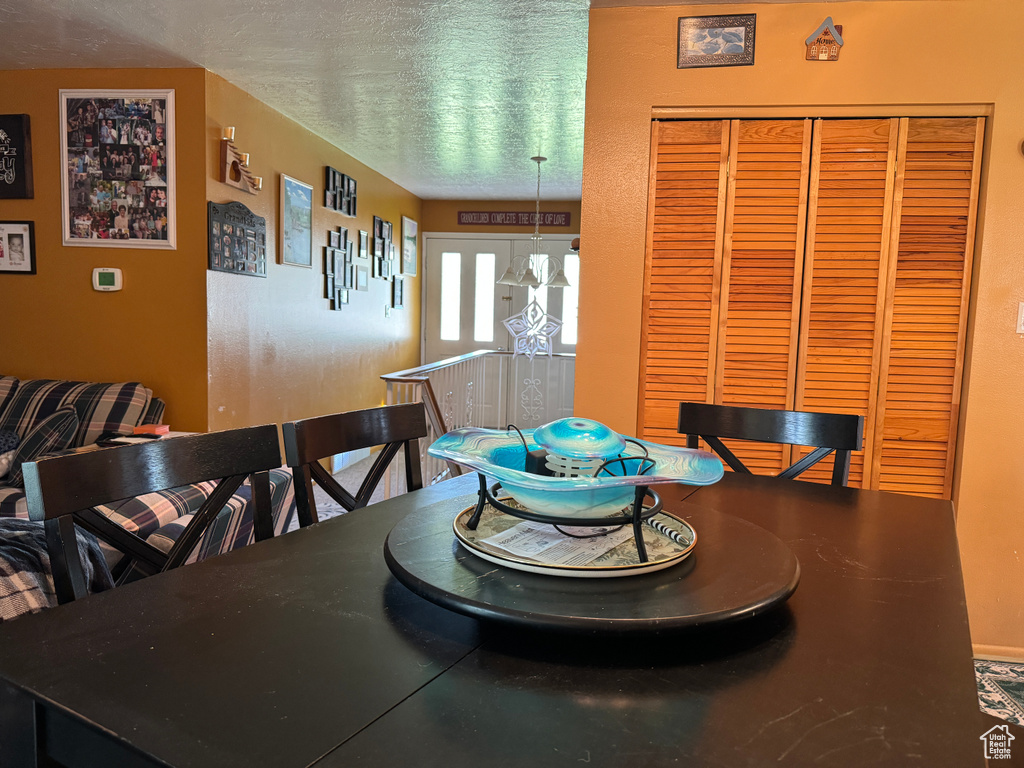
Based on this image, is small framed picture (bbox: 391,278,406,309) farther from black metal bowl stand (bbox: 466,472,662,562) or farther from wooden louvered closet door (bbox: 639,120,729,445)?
black metal bowl stand (bbox: 466,472,662,562)

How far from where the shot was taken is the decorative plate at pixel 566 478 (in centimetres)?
94

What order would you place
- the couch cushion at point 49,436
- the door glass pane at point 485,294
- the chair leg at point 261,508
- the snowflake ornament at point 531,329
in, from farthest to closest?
the door glass pane at point 485,294
the snowflake ornament at point 531,329
the couch cushion at point 49,436
the chair leg at point 261,508

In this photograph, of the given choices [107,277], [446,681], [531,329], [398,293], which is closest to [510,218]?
[531,329]

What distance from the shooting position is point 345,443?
1.62 metres

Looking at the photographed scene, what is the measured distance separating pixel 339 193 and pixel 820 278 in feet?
12.0

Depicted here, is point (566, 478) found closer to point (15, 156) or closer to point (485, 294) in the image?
point (15, 156)

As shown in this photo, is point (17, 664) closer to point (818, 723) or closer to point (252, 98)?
point (818, 723)

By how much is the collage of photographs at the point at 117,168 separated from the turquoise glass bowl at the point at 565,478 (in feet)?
10.4

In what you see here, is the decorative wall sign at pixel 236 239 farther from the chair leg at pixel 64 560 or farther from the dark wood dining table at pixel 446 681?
the dark wood dining table at pixel 446 681

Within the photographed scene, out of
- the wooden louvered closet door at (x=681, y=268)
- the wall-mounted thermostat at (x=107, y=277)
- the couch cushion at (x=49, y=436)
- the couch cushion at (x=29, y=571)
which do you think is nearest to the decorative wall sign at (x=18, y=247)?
the wall-mounted thermostat at (x=107, y=277)

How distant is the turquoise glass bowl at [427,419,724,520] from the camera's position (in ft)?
3.07

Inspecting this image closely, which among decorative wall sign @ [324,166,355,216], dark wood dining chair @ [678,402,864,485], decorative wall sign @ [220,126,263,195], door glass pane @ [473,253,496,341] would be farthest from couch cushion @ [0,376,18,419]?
door glass pane @ [473,253,496,341]

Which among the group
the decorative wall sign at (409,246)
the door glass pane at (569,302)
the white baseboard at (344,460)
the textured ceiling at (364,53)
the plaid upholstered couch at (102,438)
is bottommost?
the white baseboard at (344,460)

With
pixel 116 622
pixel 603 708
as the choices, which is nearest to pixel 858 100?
pixel 603 708
